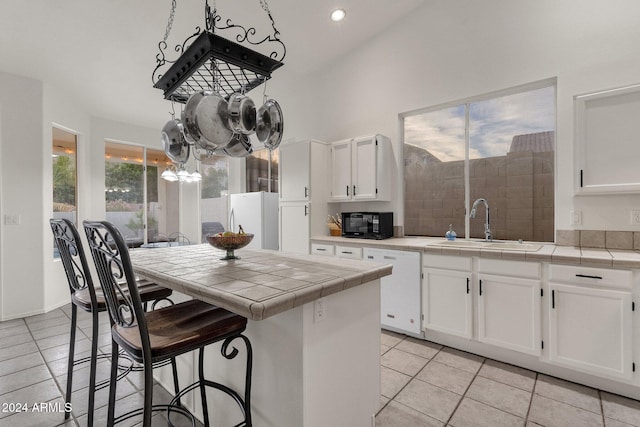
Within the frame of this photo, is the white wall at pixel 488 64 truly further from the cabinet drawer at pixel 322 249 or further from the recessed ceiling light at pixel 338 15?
the cabinet drawer at pixel 322 249

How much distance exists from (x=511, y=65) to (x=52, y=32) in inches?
175

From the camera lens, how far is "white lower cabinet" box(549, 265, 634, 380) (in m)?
2.01

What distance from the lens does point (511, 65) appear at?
295 centimetres

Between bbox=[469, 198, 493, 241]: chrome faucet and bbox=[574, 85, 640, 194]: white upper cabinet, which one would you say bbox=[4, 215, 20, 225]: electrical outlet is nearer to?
bbox=[469, 198, 493, 241]: chrome faucet

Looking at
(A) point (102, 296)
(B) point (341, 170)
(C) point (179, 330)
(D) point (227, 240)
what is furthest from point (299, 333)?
(B) point (341, 170)

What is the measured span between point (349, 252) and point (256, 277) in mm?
2028

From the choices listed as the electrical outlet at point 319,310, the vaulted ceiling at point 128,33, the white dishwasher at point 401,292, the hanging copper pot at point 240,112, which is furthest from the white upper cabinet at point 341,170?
the electrical outlet at point 319,310

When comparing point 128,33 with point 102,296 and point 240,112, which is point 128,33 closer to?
point 240,112

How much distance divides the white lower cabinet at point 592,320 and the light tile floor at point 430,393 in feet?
0.73

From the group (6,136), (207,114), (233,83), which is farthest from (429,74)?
(6,136)

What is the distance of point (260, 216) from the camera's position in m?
4.49

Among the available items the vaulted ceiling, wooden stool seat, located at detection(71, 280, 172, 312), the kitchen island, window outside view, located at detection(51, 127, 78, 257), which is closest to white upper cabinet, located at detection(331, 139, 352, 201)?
the vaulted ceiling

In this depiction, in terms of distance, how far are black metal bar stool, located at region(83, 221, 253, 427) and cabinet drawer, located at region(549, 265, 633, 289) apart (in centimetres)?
220

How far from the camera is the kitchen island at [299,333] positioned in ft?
4.22
